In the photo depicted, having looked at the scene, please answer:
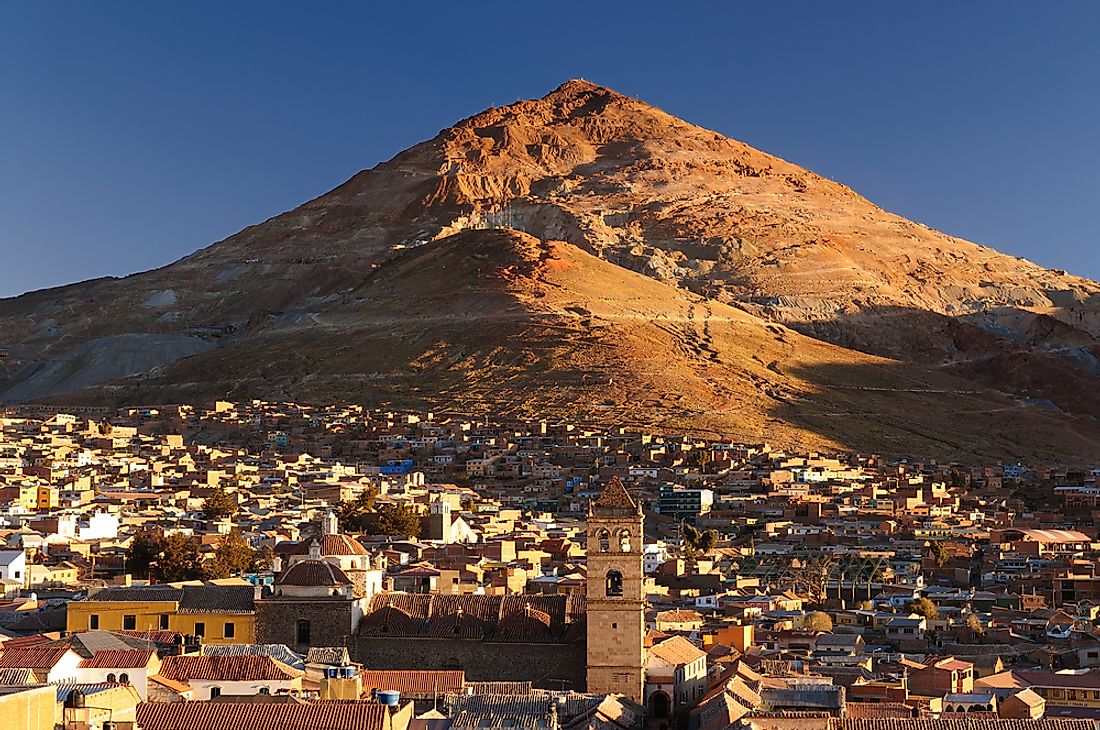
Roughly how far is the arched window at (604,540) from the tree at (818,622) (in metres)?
9.50

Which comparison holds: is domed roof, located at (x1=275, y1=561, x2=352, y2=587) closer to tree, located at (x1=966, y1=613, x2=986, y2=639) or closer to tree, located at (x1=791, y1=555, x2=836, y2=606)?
tree, located at (x1=966, y1=613, x2=986, y2=639)

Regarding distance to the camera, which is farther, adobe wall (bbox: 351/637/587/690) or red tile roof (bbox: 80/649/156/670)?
adobe wall (bbox: 351/637/587/690)

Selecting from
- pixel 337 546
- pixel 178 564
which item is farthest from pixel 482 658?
pixel 178 564

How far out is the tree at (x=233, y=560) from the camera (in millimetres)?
42469

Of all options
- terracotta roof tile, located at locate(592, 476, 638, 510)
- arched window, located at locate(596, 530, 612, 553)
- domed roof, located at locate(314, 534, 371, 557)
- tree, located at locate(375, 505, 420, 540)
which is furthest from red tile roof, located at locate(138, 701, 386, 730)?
tree, located at locate(375, 505, 420, 540)

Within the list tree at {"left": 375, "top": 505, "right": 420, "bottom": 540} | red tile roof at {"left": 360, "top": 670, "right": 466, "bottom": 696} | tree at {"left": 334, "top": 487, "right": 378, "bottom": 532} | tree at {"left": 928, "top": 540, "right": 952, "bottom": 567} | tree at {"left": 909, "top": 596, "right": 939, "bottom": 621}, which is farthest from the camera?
tree at {"left": 928, "top": 540, "right": 952, "bottom": 567}

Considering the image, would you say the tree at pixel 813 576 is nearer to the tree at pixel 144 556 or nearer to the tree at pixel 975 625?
the tree at pixel 975 625

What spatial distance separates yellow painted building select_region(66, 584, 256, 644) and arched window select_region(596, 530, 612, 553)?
6.02 m

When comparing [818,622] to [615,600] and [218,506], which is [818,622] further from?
[218,506]

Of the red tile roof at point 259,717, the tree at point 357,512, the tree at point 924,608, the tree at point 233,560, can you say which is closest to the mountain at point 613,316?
the tree at point 357,512

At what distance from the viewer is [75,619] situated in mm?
33562

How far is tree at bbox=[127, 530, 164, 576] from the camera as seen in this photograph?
143ft

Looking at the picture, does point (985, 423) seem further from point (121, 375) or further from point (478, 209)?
point (478, 209)

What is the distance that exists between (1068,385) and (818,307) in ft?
68.5
